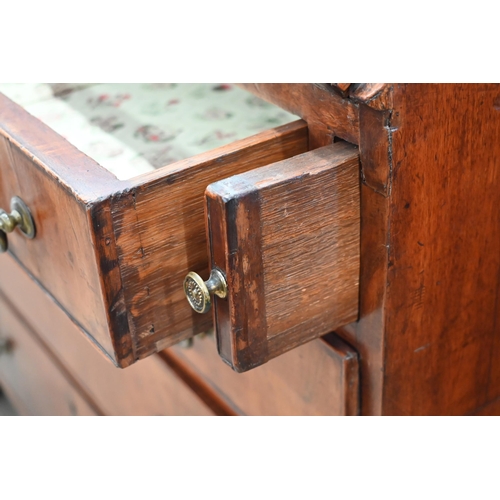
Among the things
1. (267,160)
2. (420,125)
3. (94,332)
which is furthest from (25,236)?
(420,125)

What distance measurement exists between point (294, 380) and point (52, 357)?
0.54 meters

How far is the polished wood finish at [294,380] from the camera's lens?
61 cm

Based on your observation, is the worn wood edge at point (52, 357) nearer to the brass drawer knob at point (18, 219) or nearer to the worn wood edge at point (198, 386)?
the worn wood edge at point (198, 386)

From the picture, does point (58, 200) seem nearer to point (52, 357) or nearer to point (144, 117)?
point (144, 117)

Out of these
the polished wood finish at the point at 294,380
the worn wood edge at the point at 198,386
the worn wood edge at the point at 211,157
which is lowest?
the worn wood edge at the point at 198,386

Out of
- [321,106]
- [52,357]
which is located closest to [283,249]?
[321,106]

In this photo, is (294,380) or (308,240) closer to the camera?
(308,240)

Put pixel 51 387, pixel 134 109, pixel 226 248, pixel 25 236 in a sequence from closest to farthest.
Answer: pixel 226 248
pixel 25 236
pixel 134 109
pixel 51 387

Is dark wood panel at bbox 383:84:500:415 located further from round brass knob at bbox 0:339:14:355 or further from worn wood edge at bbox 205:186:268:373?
round brass knob at bbox 0:339:14:355

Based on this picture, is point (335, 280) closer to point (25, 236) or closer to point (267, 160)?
point (267, 160)

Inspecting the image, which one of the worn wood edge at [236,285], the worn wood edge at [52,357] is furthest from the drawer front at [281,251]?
the worn wood edge at [52,357]

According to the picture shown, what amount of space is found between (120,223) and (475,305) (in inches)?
12.0

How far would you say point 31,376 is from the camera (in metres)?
1.21

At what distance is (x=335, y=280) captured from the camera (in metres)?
0.54
